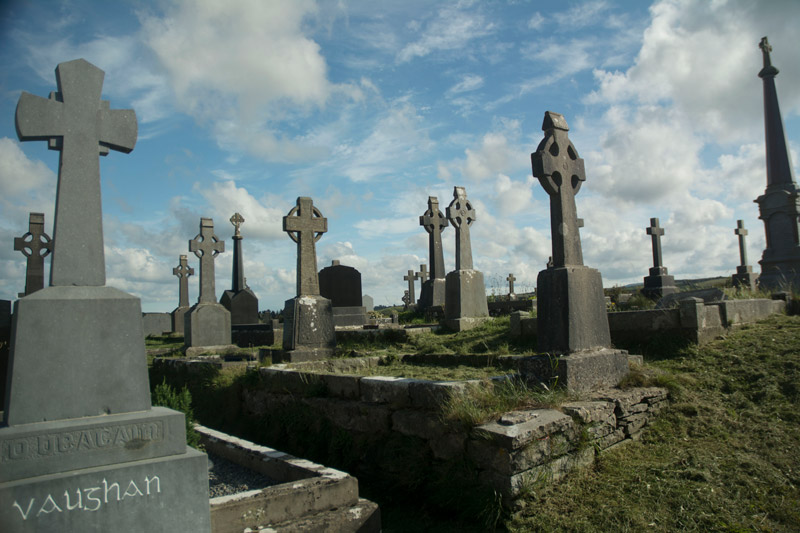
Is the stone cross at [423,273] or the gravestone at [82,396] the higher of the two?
the stone cross at [423,273]

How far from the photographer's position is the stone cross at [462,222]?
42.9 feet

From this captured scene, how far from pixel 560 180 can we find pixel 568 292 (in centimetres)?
136

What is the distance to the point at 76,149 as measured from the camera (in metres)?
3.63

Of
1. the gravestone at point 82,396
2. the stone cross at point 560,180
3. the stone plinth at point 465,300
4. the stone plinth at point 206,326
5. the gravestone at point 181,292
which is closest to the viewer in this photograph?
the gravestone at point 82,396

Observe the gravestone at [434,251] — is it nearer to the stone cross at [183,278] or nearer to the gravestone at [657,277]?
the gravestone at [657,277]

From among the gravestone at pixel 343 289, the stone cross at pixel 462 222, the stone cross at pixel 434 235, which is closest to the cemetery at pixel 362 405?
the stone cross at pixel 462 222

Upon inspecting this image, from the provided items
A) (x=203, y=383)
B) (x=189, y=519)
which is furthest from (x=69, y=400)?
(x=203, y=383)

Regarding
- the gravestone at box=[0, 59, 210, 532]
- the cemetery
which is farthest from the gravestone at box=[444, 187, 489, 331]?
the gravestone at box=[0, 59, 210, 532]

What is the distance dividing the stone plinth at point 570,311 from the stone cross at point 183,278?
20.1 m

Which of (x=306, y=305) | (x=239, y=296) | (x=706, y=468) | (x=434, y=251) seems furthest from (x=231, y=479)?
(x=239, y=296)

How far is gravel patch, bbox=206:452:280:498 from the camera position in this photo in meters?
4.88

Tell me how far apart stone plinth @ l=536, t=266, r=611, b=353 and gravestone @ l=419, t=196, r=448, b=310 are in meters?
10.6

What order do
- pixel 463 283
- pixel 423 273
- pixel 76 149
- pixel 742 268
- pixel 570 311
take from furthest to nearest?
pixel 423 273
pixel 742 268
pixel 463 283
pixel 570 311
pixel 76 149

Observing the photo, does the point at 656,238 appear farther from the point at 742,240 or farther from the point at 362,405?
the point at 362,405
